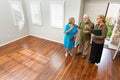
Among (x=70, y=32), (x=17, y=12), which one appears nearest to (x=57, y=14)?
(x=70, y=32)

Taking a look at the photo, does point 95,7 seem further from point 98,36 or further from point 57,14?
point 98,36

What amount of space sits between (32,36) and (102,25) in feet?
11.7

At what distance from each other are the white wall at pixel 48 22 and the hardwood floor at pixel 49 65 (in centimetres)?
73

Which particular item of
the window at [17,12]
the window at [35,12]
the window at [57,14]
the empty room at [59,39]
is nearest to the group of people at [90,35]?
the empty room at [59,39]

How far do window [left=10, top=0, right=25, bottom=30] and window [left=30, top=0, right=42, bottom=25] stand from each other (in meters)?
0.47

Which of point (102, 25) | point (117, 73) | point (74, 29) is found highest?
point (102, 25)

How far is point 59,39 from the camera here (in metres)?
4.14

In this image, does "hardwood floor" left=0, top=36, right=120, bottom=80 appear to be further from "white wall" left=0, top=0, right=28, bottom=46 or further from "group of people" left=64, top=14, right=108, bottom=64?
"white wall" left=0, top=0, right=28, bottom=46

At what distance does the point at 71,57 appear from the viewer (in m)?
3.19

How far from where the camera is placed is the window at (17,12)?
12.8 ft

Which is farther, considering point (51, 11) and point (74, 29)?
point (51, 11)

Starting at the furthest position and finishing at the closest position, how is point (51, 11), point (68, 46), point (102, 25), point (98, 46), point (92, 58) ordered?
point (51, 11) → point (68, 46) → point (92, 58) → point (98, 46) → point (102, 25)

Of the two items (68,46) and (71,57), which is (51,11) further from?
(71,57)

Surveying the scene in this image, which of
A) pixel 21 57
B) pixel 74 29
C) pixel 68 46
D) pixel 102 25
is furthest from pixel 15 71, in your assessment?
pixel 102 25
